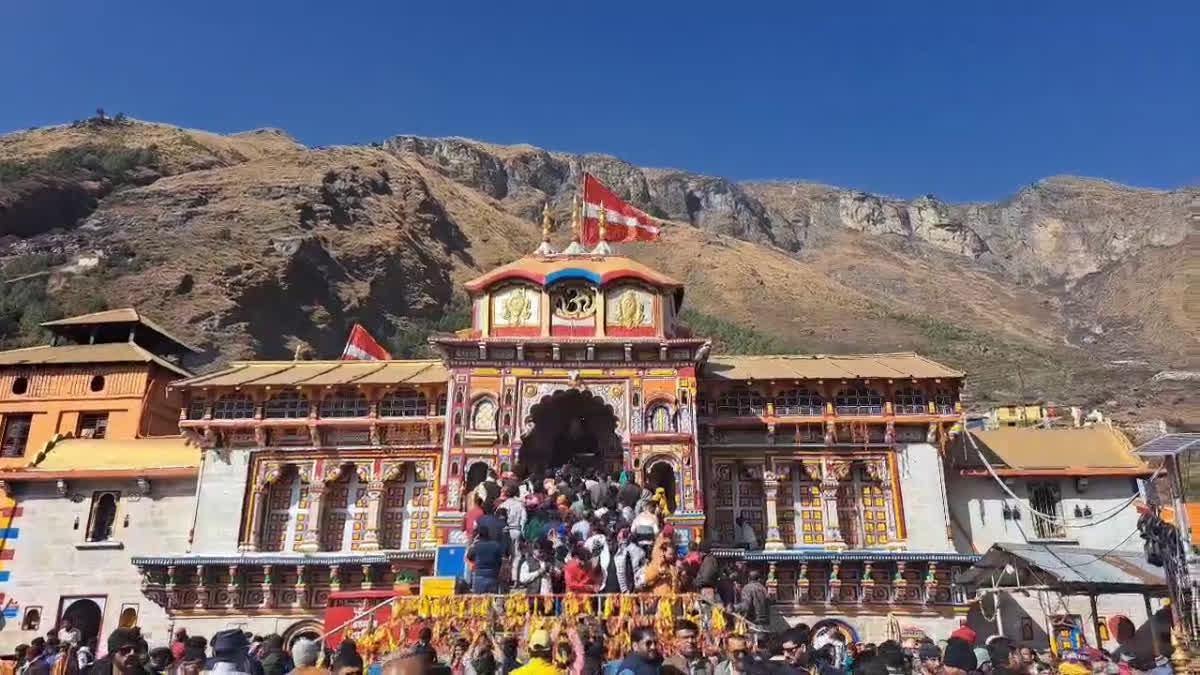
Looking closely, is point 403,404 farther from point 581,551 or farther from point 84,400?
point 84,400

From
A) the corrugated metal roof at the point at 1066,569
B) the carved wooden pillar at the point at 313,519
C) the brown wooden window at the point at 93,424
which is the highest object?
the brown wooden window at the point at 93,424

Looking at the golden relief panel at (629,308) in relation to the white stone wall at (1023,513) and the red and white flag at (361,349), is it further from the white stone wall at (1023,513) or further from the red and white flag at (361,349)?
the red and white flag at (361,349)

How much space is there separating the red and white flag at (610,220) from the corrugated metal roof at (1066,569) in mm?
14486

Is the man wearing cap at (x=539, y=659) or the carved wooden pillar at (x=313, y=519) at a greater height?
the carved wooden pillar at (x=313, y=519)

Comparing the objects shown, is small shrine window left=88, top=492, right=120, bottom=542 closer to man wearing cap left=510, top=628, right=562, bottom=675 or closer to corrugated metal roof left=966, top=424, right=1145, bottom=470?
man wearing cap left=510, top=628, right=562, bottom=675

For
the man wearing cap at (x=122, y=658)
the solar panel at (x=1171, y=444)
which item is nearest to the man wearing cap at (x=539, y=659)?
the man wearing cap at (x=122, y=658)

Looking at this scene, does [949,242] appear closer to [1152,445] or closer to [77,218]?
[77,218]

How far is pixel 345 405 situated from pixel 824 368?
1505 centimetres

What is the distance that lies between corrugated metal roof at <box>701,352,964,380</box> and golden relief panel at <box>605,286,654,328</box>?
2.84 meters

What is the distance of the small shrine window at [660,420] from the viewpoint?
23453mm

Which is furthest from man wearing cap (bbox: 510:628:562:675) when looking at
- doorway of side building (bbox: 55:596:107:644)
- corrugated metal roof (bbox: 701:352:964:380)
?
doorway of side building (bbox: 55:596:107:644)

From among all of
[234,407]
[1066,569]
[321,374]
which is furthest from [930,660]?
[234,407]

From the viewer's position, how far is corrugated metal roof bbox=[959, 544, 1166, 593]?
69.4 ft

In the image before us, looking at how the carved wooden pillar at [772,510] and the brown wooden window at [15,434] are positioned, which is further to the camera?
the brown wooden window at [15,434]
